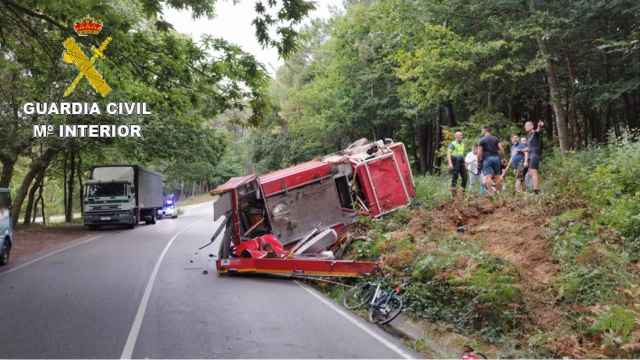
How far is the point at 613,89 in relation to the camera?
19.4 metres

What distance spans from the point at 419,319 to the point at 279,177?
20.5 ft

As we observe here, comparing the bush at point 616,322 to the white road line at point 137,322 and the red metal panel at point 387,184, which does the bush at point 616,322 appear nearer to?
the white road line at point 137,322

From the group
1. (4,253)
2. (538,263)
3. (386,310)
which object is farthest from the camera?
(4,253)

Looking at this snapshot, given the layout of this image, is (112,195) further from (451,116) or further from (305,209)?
(305,209)

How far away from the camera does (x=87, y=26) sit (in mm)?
11133

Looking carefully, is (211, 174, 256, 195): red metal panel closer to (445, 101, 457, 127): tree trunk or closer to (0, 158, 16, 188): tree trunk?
(0, 158, 16, 188): tree trunk

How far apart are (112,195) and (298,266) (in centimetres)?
2086

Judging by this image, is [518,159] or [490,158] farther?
[518,159]

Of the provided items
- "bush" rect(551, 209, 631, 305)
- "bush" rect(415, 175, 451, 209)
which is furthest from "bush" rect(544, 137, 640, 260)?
"bush" rect(415, 175, 451, 209)

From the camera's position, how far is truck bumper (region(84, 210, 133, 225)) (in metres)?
30.2

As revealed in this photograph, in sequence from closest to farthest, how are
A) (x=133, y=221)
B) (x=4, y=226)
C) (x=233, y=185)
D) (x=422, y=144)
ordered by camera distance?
(x=233, y=185), (x=4, y=226), (x=133, y=221), (x=422, y=144)

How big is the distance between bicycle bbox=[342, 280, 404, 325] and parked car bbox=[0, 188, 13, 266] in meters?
10.4

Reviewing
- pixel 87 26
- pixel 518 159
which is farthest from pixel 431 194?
pixel 87 26

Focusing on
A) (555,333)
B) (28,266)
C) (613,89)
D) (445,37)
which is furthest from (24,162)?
(555,333)
